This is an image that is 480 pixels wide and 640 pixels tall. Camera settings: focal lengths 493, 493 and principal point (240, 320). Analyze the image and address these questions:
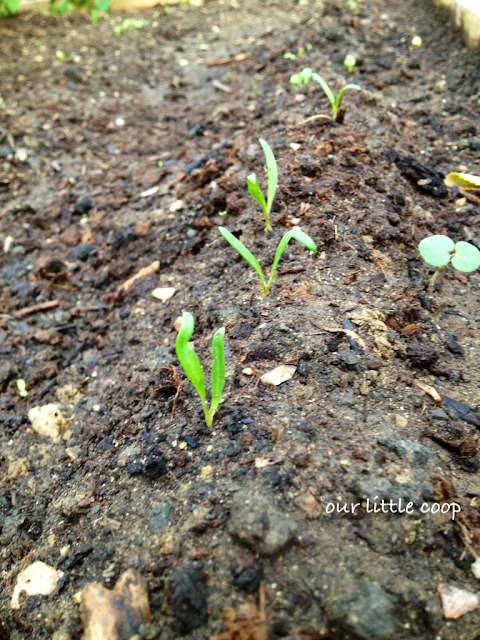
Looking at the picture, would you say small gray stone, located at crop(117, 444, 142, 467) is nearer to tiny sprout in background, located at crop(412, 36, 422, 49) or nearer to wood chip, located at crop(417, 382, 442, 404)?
wood chip, located at crop(417, 382, 442, 404)

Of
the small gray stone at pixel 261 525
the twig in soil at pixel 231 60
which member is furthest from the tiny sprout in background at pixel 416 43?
the small gray stone at pixel 261 525

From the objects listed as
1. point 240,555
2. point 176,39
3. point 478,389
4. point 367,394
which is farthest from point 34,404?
point 176,39

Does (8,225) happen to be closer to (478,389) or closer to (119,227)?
(119,227)

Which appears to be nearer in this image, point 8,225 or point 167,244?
point 167,244

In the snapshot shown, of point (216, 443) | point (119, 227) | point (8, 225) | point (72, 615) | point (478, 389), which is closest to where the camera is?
point (72, 615)

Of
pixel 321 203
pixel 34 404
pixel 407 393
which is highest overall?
pixel 321 203

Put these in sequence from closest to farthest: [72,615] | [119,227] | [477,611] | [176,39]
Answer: [477,611] < [72,615] < [119,227] < [176,39]

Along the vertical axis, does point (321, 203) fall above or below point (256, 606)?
above

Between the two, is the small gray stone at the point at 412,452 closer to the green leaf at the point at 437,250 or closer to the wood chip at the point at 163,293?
the green leaf at the point at 437,250
